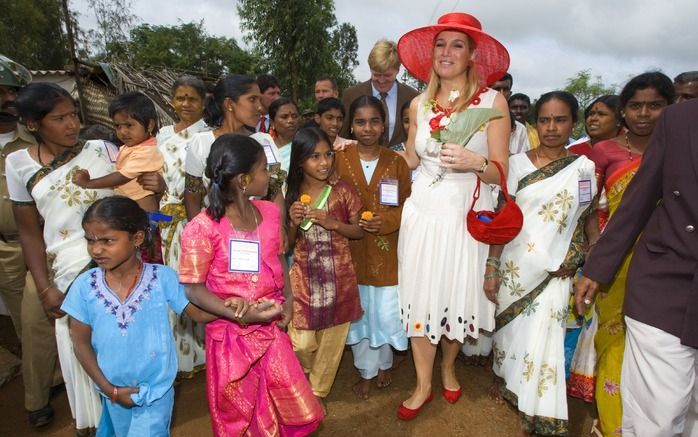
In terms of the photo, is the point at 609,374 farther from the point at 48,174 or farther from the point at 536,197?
the point at 48,174

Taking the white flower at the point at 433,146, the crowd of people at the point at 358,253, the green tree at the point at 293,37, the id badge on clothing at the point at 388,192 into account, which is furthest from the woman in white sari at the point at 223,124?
the green tree at the point at 293,37

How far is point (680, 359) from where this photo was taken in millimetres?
1809

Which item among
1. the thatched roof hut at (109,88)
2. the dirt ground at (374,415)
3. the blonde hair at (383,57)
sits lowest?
the dirt ground at (374,415)

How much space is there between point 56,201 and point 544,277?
295cm

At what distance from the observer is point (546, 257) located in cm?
267

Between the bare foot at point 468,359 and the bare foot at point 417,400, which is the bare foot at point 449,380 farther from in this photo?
the bare foot at point 468,359

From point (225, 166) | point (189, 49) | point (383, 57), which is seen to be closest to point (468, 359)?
Result: point (225, 166)

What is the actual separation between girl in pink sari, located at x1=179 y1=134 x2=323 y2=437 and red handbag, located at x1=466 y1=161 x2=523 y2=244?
1.19 metres

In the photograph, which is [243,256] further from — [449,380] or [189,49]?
[189,49]

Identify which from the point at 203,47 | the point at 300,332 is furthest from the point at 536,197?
the point at 203,47

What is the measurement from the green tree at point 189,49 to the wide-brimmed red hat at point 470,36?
31897mm

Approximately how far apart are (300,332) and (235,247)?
1.11 meters

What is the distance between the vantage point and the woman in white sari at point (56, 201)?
237 centimetres

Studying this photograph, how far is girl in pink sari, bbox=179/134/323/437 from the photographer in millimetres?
1984
